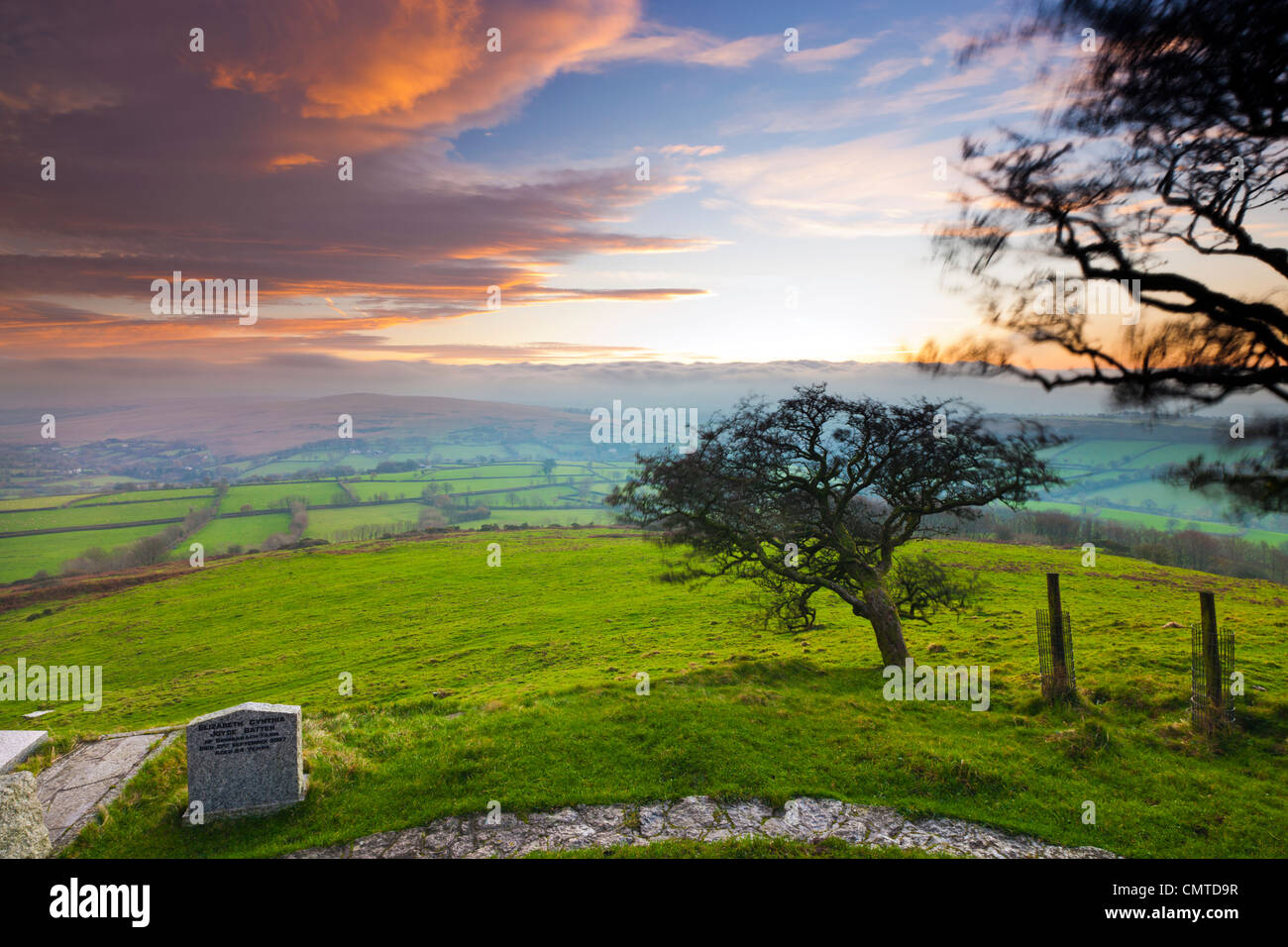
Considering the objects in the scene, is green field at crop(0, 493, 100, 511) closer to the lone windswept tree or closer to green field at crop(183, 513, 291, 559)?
green field at crop(183, 513, 291, 559)

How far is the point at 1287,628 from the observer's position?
24094 millimetres

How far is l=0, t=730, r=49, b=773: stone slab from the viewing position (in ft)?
42.2

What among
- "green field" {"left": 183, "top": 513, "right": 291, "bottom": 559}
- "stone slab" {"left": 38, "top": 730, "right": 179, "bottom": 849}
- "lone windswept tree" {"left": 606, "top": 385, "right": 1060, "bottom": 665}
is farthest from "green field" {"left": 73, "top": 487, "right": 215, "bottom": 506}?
"lone windswept tree" {"left": 606, "top": 385, "right": 1060, "bottom": 665}

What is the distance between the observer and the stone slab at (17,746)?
42.2 ft

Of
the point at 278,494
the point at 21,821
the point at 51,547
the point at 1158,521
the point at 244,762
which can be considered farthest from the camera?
the point at 278,494

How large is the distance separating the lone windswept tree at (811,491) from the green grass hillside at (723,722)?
358 centimetres

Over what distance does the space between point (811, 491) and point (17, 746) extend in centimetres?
2211

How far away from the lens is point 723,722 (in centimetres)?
1353

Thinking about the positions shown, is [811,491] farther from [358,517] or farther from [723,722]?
[358,517]

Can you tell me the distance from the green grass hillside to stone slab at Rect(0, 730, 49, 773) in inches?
147

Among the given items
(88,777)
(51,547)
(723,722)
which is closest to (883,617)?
(723,722)

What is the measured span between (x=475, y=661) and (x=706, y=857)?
23.4m

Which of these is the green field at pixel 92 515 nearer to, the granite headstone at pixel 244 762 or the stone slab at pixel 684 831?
the granite headstone at pixel 244 762

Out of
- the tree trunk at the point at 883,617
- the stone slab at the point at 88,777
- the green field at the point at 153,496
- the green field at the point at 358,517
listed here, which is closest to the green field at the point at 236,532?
the green field at the point at 358,517
